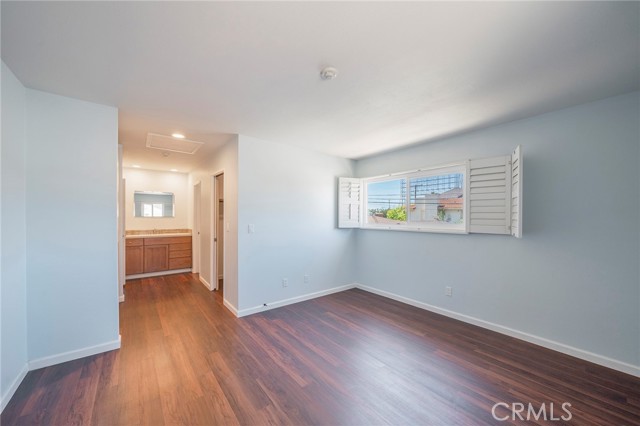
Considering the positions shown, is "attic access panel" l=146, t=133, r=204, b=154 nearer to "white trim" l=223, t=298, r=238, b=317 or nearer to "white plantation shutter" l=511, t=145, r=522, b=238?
"white trim" l=223, t=298, r=238, b=317

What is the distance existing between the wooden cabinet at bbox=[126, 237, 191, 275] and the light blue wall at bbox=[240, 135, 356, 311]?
3.15 metres

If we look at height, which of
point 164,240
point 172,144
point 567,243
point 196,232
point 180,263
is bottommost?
point 180,263

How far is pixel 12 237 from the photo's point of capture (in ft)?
6.13

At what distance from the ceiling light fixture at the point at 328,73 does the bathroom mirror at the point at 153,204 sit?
5.51 m

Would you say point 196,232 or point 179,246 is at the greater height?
point 196,232

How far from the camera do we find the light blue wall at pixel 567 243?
2156 mm

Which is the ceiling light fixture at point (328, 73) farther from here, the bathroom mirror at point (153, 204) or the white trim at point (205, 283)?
→ the bathroom mirror at point (153, 204)

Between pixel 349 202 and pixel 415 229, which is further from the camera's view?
pixel 349 202

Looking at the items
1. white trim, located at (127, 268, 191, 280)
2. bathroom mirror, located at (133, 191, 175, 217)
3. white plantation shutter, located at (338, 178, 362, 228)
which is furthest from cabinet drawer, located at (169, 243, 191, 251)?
white plantation shutter, located at (338, 178, 362, 228)

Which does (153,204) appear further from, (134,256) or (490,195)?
(490,195)

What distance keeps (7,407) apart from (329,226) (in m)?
3.63

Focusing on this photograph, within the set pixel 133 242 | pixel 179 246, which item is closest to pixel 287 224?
pixel 179 246

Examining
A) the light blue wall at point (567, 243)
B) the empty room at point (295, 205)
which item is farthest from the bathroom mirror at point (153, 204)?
the light blue wall at point (567, 243)

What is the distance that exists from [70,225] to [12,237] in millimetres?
393
